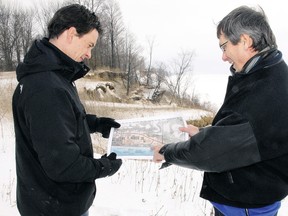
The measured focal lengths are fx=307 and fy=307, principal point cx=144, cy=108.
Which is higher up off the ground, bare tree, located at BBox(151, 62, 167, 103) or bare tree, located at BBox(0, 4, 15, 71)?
bare tree, located at BBox(0, 4, 15, 71)

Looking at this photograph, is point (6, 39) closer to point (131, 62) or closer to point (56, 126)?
point (131, 62)

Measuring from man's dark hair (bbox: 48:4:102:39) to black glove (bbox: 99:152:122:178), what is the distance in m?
0.83

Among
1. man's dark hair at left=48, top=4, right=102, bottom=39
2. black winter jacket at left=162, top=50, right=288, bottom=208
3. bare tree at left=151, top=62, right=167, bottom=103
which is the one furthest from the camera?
bare tree at left=151, top=62, right=167, bottom=103

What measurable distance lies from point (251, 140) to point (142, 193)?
2.95m

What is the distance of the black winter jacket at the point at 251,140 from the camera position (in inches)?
62.9

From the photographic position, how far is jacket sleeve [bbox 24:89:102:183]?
164cm

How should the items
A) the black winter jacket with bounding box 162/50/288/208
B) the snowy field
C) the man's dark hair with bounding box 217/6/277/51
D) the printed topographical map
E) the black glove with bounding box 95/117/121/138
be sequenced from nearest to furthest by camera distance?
the black winter jacket with bounding box 162/50/288/208 < the man's dark hair with bounding box 217/6/277/51 < the printed topographical map < the black glove with bounding box 95/117/121/138 < the snowy field

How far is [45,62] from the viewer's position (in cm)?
178

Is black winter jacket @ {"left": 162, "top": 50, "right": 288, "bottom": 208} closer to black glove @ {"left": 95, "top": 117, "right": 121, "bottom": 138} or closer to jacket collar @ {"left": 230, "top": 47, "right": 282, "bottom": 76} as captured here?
jacket collar @ {"left": 230, "top": 47, "right": 282, "bottom": 76}

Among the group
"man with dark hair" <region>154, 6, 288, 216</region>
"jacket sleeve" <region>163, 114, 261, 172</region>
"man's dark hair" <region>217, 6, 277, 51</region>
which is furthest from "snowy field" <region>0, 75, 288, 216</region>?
"man's dark hair" <region>217, 6, 277, 51</region>

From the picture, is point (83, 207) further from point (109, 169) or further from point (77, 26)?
point (77, 26)

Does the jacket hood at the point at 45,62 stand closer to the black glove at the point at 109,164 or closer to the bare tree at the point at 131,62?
the black glove at the point at 109,164

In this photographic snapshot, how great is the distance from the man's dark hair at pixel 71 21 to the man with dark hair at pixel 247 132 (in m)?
0.83

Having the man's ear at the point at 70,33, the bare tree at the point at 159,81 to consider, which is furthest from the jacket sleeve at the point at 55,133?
the bare tree at the point at 159,81
